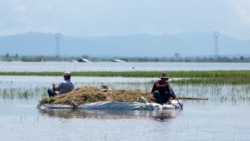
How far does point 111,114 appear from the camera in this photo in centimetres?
2719

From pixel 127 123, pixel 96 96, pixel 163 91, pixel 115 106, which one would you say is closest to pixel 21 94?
pixel 96 96

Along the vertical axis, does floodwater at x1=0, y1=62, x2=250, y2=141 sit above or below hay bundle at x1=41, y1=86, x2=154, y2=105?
below

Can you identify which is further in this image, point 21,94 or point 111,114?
point 21,94

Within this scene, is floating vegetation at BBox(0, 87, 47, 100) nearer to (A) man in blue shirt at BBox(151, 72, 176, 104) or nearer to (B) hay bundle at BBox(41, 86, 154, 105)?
(B) hay bundle at BBox(41, 86, 154, 105)

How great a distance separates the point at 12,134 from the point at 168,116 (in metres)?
7.17

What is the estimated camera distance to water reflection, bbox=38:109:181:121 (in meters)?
26.2

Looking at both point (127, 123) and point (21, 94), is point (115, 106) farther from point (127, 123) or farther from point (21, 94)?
point (21, 94)

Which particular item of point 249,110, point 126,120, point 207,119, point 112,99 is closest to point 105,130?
point 126,120

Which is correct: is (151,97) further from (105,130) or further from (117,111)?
(105,130)

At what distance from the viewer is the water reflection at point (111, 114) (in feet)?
86.0

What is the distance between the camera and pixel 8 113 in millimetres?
27359

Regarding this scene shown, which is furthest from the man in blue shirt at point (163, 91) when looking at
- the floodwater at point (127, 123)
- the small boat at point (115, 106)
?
the floodwater at point (127, 123)

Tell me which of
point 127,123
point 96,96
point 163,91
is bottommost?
point 127,123

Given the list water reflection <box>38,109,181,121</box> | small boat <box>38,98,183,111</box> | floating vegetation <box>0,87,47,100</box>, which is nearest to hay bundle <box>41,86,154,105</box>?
→ small boat <box>38,98,183,111</box>
